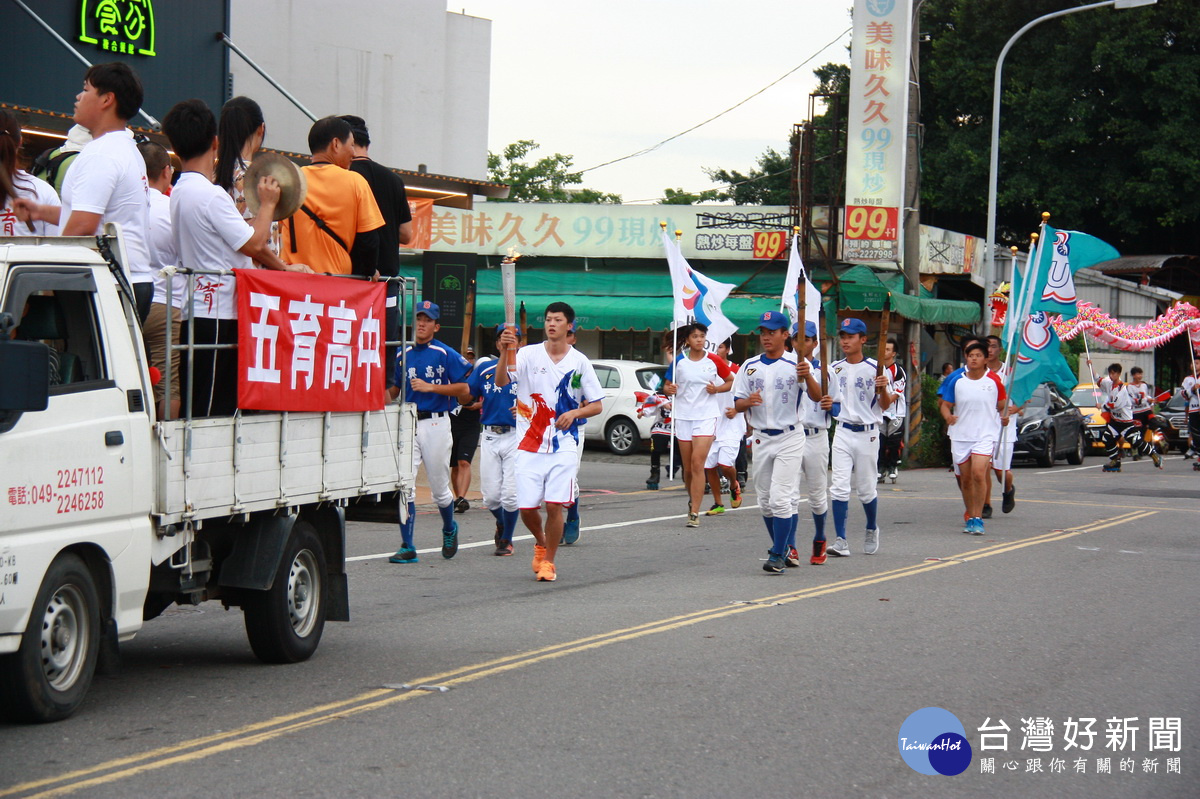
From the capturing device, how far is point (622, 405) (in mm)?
24859

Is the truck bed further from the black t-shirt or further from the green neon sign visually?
the green neon sign

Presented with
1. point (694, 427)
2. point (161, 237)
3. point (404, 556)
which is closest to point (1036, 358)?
point (694, 427)

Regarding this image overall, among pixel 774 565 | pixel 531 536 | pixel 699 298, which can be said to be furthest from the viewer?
pixel 699 298

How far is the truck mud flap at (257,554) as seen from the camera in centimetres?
665

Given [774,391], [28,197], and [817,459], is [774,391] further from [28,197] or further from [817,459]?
[28,197]

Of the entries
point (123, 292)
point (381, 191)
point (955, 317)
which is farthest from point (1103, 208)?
point (123, 292)

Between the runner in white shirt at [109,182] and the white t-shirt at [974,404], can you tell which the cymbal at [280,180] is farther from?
the white t-shirt at [974,404]

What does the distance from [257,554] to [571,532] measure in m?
6.52

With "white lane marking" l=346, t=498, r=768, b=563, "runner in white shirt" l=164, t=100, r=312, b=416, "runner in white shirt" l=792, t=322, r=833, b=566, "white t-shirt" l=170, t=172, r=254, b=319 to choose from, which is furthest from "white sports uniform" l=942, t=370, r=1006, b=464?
"white t-shirt" l=170, t=172, r=254, b=319

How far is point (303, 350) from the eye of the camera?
271 inches

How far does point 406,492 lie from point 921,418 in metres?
19.0

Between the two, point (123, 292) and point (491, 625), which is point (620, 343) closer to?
point (491, 625)

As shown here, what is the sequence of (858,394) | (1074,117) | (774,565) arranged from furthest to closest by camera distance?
(1074,117) < (858,394) < (774,565)

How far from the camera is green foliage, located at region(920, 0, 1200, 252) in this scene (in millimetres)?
38938
